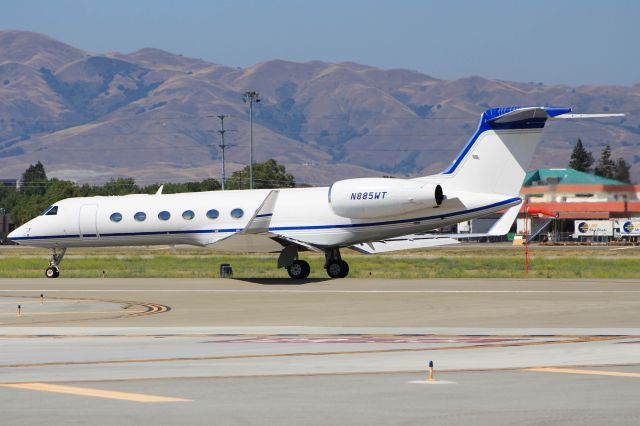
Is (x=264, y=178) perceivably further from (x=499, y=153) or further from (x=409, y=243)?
(x=499, y=153)

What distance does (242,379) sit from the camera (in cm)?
1516

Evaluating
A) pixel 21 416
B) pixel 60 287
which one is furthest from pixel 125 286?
pixel 21 416

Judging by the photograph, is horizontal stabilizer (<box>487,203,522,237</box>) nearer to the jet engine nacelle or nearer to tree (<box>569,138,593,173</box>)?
the jet engine nacelle

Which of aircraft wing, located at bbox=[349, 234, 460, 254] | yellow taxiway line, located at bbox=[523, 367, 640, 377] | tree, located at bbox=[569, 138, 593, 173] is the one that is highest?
tree, located at bbox=[569, 138, 593, 173]

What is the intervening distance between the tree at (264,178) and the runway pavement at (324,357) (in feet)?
394

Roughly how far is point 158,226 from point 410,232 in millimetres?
9235

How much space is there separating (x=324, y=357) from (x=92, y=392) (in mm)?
4774

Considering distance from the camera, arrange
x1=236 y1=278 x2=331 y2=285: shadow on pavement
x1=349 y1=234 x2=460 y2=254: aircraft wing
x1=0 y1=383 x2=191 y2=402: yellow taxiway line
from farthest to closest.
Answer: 1. x1=349 y1=234 x2=460 y2=254: aircraft wing
2. x1=236 y1=278 x2=331 y2=285: shadow on pavement
3. x1=0 y1=383 x2=191 y2=402: yellow taxiway line

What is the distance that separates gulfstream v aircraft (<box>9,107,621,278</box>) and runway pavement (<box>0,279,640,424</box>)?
572 centimetres

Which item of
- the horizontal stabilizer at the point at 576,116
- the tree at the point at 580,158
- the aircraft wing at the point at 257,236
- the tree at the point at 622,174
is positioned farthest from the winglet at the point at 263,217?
the tree at the point at 580,158

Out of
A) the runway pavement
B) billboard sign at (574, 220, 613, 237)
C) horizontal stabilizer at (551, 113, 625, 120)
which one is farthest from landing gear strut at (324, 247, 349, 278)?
billboard sign at (574, 220, 613, 237)

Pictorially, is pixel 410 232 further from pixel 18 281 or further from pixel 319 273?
pixel 18 281

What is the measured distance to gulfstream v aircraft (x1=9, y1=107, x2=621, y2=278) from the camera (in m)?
39.0

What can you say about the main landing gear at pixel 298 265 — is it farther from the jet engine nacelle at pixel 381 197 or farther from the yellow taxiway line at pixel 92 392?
the yellow taxiway line at pixel 92 392
